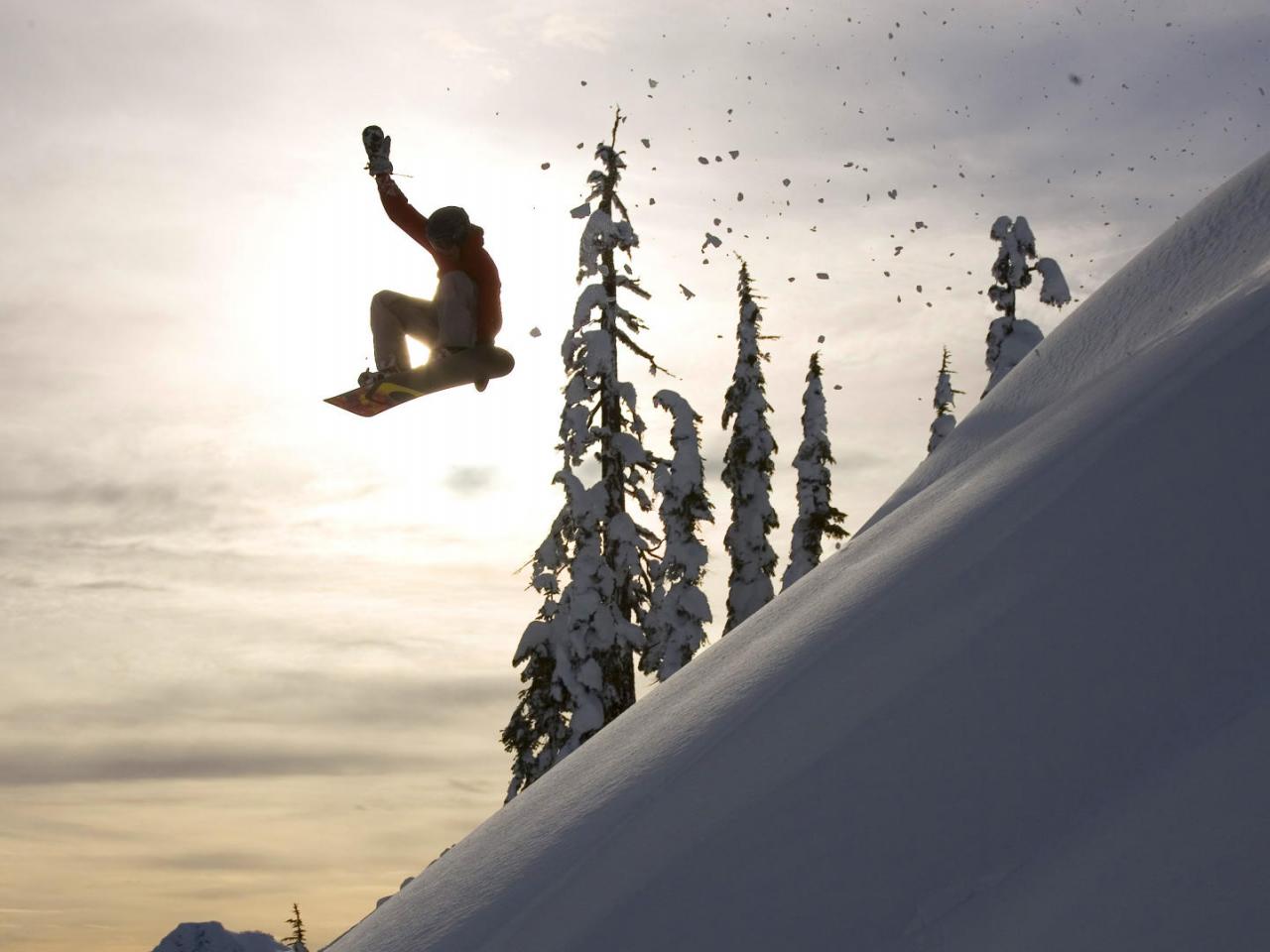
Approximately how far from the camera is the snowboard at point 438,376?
829 centimetres

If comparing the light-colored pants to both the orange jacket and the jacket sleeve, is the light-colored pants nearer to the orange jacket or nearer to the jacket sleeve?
the orange jacket

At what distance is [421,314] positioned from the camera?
8.54 metres

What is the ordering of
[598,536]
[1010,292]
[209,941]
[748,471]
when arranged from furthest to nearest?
[209,941]
[748,471]
[1010,292]
[598,536]

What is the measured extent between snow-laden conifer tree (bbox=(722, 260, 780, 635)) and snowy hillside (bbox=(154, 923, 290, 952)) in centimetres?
9479

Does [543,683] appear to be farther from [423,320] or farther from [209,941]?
[209,941]

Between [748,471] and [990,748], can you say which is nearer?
[990,748]

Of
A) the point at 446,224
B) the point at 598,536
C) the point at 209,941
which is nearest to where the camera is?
the point at 446,224

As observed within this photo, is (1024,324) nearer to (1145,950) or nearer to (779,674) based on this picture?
(779,674)

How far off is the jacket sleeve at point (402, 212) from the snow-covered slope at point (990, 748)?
339 centimetres

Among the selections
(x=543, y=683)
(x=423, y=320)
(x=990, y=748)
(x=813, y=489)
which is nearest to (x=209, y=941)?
(x=813, y=489)

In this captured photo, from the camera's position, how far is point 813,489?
33.0m

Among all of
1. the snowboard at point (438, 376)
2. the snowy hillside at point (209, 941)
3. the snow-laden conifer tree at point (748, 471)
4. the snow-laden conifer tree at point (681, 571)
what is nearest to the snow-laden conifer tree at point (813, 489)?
the snow-laden conifer tree at point (748, 471)

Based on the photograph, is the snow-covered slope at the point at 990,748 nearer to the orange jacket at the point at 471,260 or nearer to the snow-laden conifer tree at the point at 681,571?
the orange jacket at the point at 471,260

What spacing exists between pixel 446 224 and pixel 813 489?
25.8 meters
